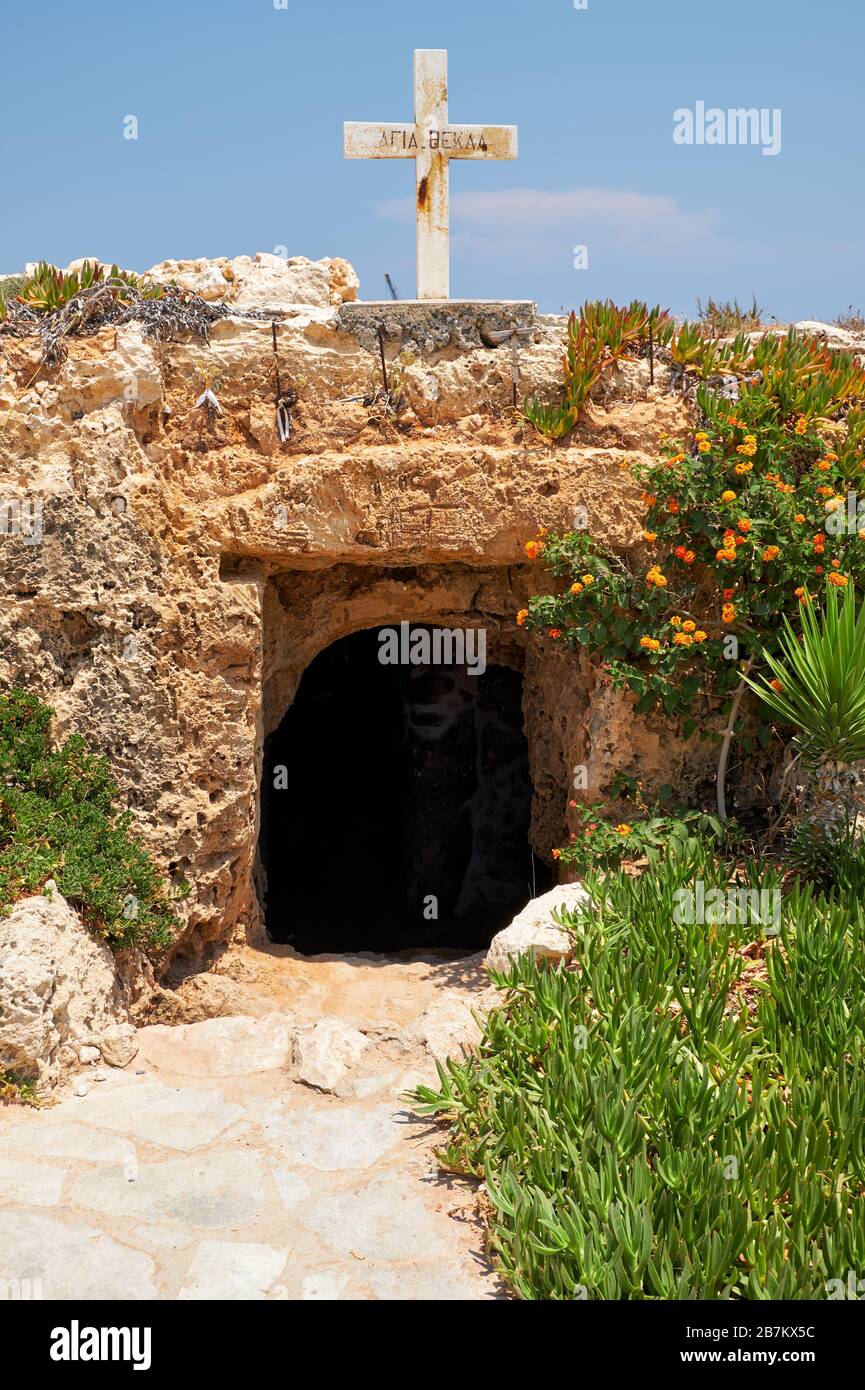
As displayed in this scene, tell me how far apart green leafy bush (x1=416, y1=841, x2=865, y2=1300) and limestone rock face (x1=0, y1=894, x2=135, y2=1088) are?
1619mm

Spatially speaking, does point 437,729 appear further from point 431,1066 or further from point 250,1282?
point 250,1282

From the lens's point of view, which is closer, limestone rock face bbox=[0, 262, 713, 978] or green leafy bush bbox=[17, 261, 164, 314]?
limestone rock face bbox=[0, 262, 713, 978]

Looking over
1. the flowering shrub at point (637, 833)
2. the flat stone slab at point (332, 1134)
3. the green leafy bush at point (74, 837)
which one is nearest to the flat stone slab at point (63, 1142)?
the flat stone slab at point (332, 1134)

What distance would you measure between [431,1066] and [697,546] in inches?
126

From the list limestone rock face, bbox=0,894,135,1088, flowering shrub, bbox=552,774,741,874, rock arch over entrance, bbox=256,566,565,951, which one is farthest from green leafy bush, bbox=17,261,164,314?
flowering shrub, bbox=552,774,741,874

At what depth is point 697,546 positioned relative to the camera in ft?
20.2

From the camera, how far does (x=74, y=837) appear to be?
5.47 meters

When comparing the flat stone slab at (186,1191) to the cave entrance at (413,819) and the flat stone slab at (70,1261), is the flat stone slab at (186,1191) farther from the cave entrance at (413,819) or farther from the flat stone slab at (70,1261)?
the cave entrance at (413,819)

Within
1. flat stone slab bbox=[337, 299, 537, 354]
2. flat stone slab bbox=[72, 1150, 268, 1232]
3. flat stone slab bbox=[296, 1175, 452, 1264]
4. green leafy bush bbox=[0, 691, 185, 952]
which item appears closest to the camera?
flat stone slab bbox=[296, 1175, 452, 1264]

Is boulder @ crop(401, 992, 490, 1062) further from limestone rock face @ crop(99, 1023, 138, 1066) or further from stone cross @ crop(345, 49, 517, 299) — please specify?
stone cross @ crop(345, 49, 517, 299)

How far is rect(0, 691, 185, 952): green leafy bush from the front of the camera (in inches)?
206

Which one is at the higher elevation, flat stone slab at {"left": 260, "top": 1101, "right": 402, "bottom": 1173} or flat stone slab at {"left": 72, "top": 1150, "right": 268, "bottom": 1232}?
flat stone slab at {"left": 72, "top": 1150, "right": 268, "bottom": 1232}

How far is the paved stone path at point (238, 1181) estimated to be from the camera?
11.0 feet

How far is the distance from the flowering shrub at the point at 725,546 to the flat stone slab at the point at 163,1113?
3.09 meters
